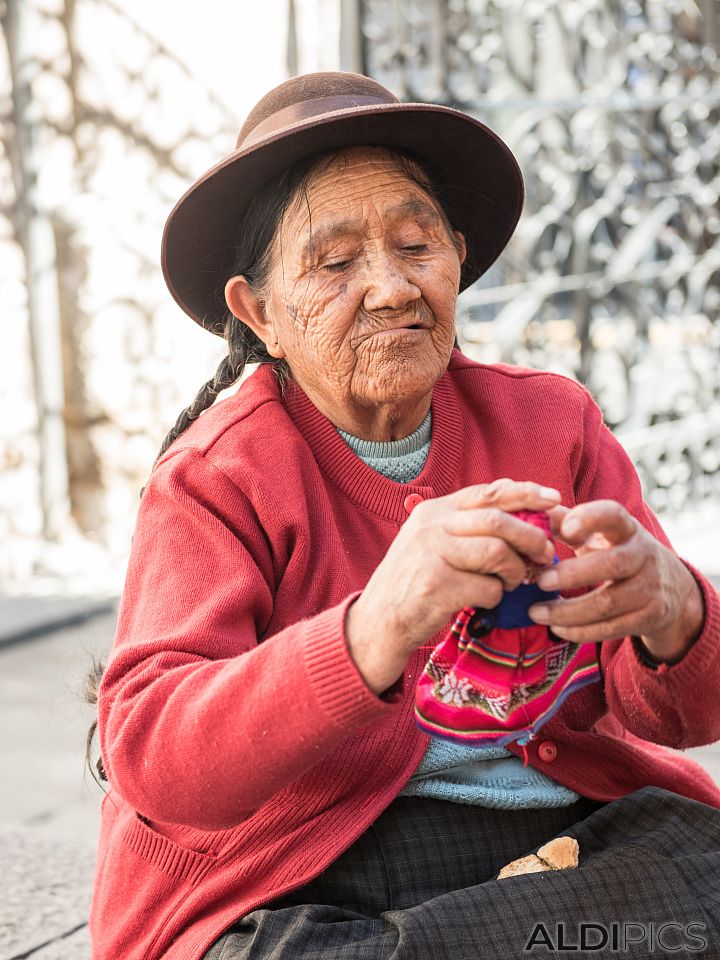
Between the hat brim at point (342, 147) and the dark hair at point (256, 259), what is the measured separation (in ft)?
0.06

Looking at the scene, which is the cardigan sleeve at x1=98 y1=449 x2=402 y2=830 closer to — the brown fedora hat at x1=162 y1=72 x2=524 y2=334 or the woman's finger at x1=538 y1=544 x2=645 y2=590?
the woman's finger at x1=538 y1=544 x2=645 y2=590

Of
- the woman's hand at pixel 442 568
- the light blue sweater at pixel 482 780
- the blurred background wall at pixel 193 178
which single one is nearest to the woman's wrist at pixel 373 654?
the woman's hand at pixel 442 568

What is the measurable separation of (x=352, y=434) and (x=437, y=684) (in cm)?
55

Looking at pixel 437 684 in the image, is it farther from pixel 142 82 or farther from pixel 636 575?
pixel 142 82

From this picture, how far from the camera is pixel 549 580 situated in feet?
4.54

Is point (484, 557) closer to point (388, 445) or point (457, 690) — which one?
point (457, 690)

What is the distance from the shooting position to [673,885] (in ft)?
5.47

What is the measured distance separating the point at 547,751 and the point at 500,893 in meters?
0.25

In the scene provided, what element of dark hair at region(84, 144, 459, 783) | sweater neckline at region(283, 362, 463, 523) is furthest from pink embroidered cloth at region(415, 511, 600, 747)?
dark hair at region(84, 144, 459, 783)

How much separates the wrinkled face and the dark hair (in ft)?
0.08

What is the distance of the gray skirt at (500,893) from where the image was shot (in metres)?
1.55

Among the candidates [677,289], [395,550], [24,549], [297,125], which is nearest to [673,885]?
[395,550]

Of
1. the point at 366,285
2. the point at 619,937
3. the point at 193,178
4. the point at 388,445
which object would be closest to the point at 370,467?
the point at 388,445

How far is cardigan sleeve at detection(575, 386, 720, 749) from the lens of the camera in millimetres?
1583
